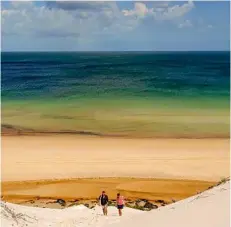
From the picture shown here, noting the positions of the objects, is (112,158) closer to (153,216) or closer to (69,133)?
(69,133)

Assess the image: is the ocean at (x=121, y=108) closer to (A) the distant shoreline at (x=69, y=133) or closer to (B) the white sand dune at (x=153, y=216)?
(A) the distant shoreline at (x=69, y=133)

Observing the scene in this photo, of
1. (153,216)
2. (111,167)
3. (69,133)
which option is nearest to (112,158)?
(111,167)

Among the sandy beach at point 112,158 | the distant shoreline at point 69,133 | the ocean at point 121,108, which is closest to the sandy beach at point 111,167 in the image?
the sandy beach at point 112,158

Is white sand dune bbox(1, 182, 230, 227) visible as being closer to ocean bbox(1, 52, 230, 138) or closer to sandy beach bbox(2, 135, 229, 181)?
sandy beach bbox(2, 135, 229, 181)

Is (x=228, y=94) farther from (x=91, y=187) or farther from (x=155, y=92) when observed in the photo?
(x=91, y=187)

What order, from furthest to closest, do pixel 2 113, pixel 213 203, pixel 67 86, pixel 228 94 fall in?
pixel 67 86 < pixel 228 94 < pixel 2 113 < pixel 213 203

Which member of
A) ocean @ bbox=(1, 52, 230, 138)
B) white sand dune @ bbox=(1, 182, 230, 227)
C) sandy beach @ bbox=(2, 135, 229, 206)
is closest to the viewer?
white sand dune @ bbox=(1, 182, 230, 227)

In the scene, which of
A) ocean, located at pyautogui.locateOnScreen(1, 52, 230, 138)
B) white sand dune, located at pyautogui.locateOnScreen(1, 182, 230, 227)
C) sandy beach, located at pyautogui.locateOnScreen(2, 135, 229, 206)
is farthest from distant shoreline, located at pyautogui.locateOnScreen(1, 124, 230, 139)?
white sand dune, located at pyautogui.locateOnScreen(1, 182, 230, 227)

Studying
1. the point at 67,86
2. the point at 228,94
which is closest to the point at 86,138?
the point at 228,94
